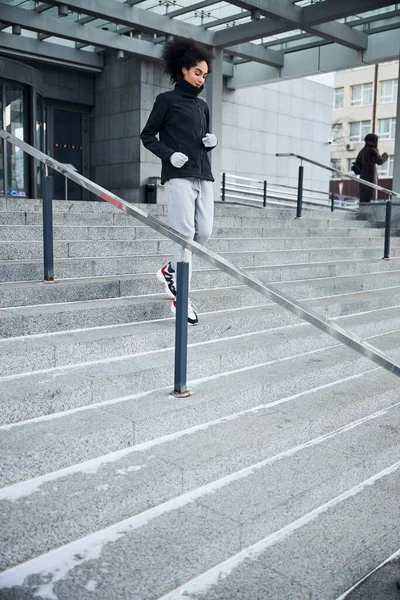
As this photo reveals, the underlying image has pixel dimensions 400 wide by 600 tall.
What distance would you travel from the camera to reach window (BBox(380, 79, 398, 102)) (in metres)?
44.5

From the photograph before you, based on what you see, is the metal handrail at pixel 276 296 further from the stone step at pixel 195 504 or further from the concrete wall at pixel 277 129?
the concrete wall at pixel 277 129

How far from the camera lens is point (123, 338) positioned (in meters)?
3.78

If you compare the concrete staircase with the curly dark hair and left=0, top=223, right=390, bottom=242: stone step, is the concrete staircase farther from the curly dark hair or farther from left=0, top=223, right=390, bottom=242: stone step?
the curly dark hair

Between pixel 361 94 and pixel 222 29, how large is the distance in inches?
1497

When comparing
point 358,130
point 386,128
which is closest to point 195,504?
point 386,128

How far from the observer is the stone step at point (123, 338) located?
334 centimetres

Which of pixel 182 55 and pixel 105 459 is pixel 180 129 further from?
pixel 105 459

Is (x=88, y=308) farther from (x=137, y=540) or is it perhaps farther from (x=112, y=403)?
(x=137, y=540)

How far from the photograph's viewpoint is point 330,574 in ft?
7.34

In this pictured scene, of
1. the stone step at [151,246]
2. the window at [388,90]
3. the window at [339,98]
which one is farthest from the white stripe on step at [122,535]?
Answer: the window at [339,98]

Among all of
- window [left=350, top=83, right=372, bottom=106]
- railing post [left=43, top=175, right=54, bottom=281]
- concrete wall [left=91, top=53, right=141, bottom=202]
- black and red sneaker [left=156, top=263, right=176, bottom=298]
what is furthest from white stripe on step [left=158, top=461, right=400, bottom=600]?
window [left=350, top=83, right=372, bottom=106]

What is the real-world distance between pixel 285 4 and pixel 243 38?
63.8 inches

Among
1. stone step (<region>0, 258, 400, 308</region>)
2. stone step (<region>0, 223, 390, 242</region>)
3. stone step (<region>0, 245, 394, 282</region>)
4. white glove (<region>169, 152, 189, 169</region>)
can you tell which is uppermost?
white glove (<region>169, 152, 189, 169</region>)

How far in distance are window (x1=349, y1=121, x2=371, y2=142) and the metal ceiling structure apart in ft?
112
